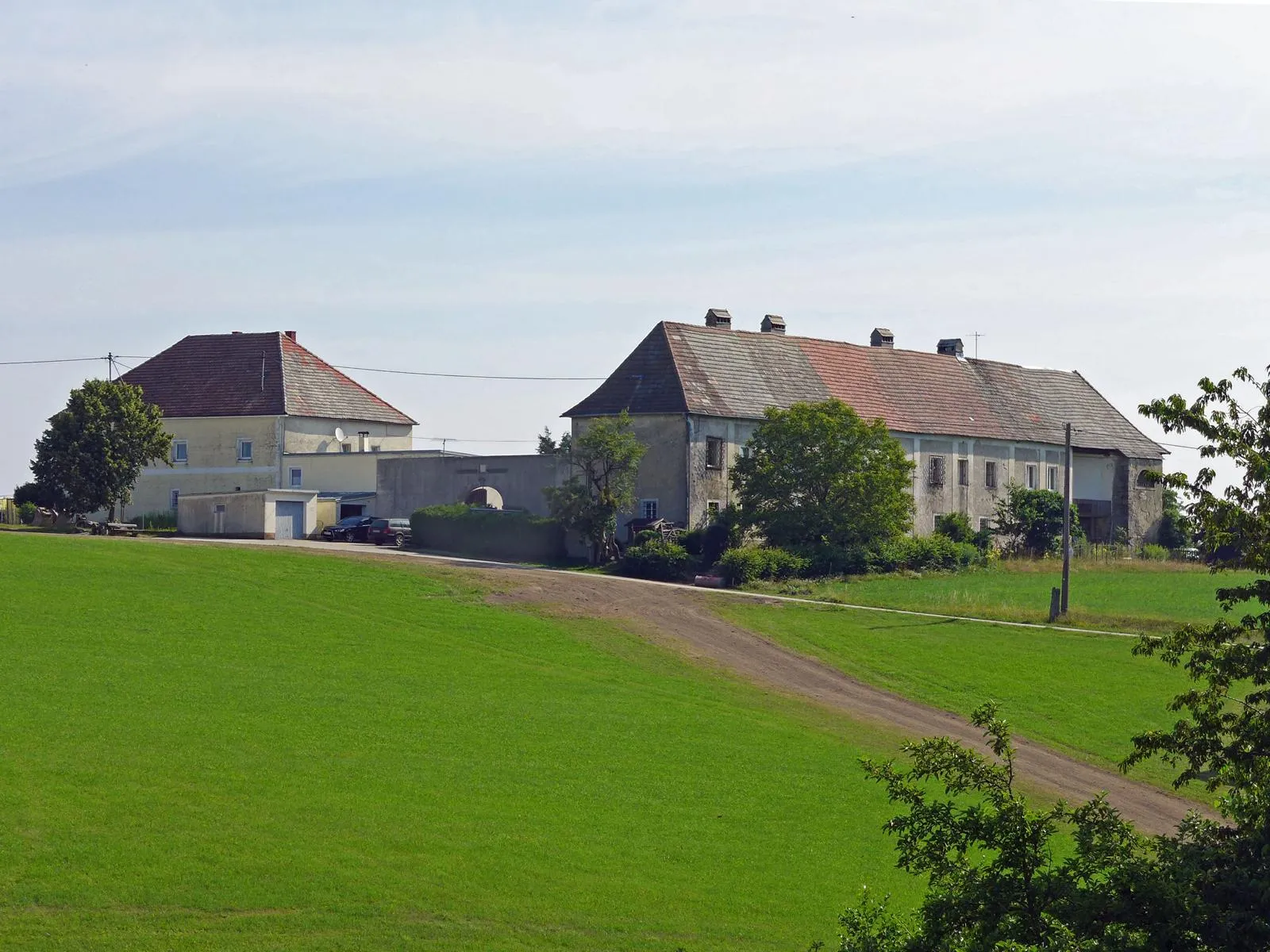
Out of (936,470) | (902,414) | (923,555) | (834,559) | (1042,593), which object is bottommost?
(1042,593)

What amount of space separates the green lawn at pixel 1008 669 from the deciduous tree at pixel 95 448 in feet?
101

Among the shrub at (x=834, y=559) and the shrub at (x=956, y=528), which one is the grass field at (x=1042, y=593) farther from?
the shrub at (x=956, y=528)

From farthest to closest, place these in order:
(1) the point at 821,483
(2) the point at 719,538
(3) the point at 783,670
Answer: (1) the point at 821,483
(2) the point at 719,538
(3) the point at 783,670

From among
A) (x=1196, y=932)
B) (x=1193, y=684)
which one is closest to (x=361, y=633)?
(x=1193, y=684)

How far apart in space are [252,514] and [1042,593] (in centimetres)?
3216

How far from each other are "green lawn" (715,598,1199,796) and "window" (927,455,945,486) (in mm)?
22611

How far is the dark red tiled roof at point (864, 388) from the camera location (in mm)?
62000

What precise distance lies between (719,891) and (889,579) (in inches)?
1447

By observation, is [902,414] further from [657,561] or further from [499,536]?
[499,536]

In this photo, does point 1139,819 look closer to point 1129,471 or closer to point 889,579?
point 889,579

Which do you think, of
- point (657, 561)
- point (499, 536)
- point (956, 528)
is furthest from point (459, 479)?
point (956, 528)

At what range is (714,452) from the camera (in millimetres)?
60938

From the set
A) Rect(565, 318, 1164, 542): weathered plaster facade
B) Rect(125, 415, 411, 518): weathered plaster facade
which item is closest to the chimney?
Rect(565, 318, 1164, 542): weathered plaster facade

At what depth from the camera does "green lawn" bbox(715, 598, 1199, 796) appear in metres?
33.8
